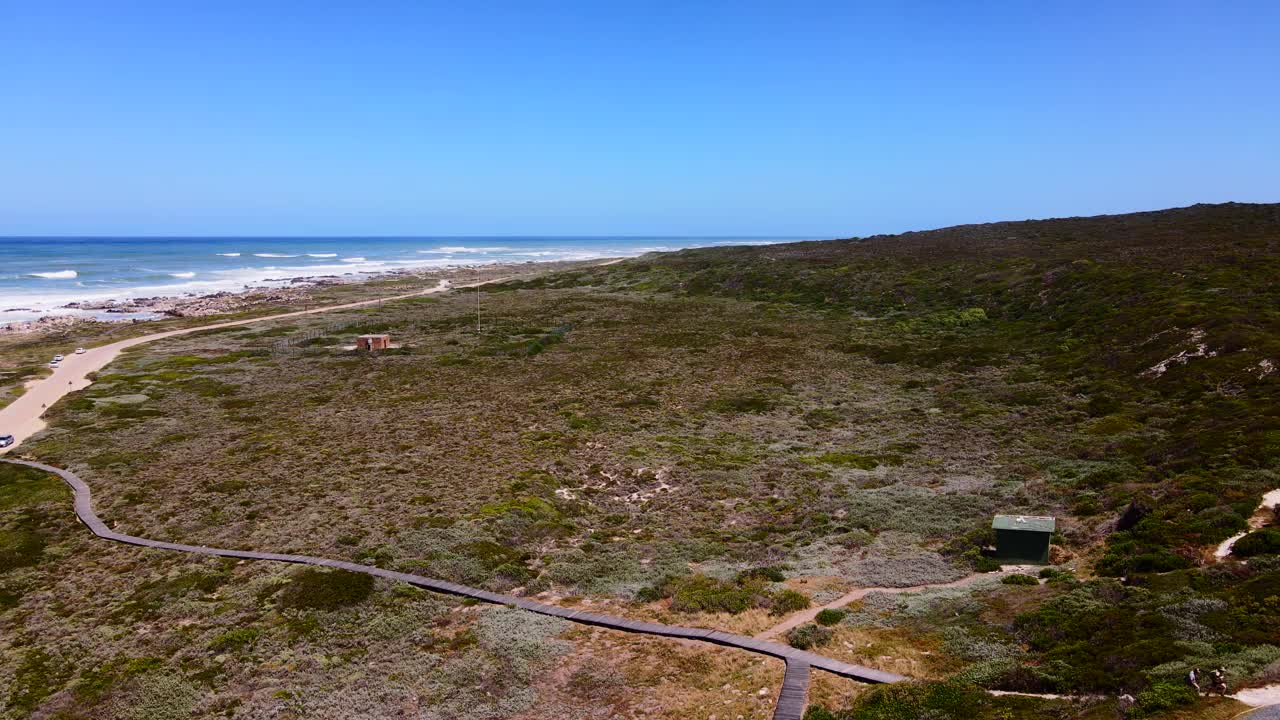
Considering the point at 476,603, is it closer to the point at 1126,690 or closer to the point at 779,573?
the point at 779,573

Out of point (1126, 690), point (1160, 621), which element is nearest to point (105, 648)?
point (1126, 690)

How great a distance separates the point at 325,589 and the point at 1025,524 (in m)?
27.0

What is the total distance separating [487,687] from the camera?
20969mm

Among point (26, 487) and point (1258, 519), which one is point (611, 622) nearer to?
point (1258, 519)

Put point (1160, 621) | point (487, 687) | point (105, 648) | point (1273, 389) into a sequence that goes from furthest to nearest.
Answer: point (1273, 389) < point (105, 648) < point (487, 687) < point (1160, 621)

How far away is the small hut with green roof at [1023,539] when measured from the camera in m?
26.2

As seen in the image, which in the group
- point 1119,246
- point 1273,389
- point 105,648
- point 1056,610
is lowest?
point 105,648

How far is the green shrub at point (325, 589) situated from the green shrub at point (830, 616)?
1678 centimetres

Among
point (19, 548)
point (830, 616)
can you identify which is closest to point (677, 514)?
point (830, 616)

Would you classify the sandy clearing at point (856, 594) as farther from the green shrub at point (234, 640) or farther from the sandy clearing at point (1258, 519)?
the green shrub at point (234, 640)

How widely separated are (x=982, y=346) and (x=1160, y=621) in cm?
5555

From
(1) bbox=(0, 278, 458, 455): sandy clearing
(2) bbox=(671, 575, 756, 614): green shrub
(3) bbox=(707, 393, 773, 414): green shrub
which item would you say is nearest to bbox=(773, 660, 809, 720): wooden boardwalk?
(2) bbox=(671, 575, 756, 614): green shrub

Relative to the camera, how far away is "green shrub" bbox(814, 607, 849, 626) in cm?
2302

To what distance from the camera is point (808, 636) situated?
22.0 m
